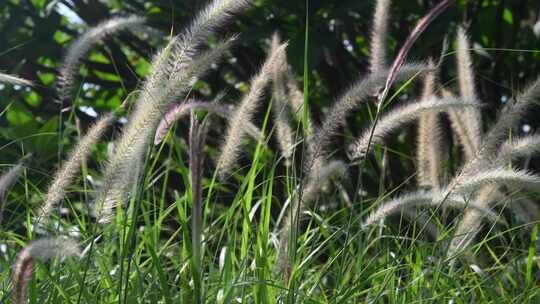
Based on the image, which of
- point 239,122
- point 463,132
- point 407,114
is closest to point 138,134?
point 239,122

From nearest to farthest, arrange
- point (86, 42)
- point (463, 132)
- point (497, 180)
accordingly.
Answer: point (497, 180), point (86, 42), point (463, 132)

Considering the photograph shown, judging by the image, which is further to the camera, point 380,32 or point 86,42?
point 380,32

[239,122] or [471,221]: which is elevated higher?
[239,122]

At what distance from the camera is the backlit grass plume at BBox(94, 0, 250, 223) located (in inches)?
47.8

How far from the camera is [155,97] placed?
1.21 meters

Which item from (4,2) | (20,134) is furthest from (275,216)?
(4,2)

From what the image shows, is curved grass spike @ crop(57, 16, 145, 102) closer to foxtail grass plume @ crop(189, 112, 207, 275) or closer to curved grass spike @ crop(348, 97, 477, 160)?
curved grass spike @ crop(348, 97, 477, 160)

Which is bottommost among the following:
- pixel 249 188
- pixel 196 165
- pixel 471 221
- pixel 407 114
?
pixel 471 221

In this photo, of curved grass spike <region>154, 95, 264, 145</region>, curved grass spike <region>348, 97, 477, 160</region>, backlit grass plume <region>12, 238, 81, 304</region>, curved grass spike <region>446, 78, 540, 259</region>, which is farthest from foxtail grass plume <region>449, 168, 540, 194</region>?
backlit grass plume <region>12, 238, 81, 304</region>

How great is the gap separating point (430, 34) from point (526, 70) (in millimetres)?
549

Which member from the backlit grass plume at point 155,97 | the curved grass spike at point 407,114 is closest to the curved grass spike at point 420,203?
the curved grass spike at point 407,114

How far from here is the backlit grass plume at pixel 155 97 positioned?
1.21m

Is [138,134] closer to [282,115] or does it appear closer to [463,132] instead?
[282,115]

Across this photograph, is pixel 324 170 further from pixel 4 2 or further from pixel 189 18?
pixel 4 2
